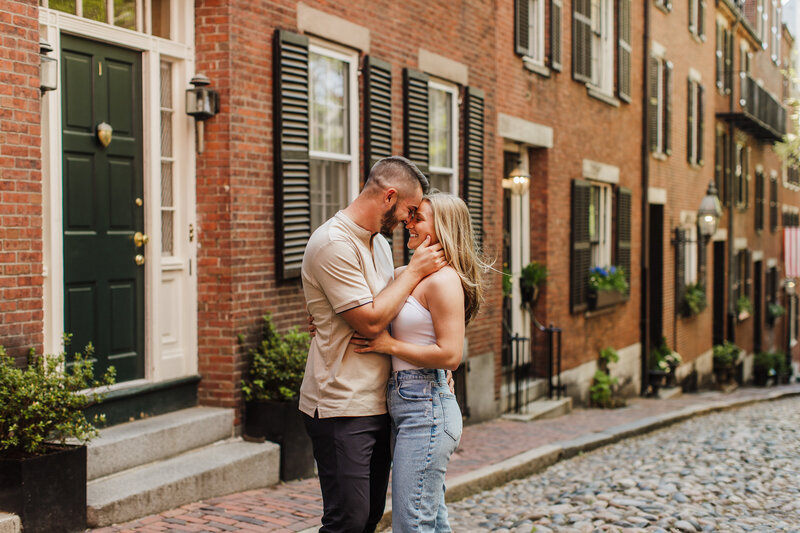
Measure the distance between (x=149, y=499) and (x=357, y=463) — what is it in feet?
7.89

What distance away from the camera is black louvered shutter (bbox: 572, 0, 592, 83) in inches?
550

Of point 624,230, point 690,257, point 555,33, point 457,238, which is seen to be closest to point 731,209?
point 690,257

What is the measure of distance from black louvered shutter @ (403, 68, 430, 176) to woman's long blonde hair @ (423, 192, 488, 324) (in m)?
5.50

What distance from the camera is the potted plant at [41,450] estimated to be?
468 centimetres

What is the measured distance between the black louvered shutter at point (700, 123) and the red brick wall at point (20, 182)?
60.7 ft

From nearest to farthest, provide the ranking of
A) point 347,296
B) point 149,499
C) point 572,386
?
point 347,296
point 149,499
point 572,386

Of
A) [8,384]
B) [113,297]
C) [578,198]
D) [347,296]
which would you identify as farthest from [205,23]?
[578,198]

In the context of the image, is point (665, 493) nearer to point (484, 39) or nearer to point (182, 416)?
point (182, 416)

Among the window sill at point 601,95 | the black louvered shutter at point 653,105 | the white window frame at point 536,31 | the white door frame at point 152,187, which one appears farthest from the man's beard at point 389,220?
the black louvered shutter at point 653,105

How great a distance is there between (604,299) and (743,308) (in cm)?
1206

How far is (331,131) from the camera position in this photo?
27.0 feet

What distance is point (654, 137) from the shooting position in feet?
59.1

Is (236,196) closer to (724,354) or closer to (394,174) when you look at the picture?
(394,174)

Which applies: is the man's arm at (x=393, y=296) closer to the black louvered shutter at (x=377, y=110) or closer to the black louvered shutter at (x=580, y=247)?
the black louvered shutter at (x=377, y=110)
